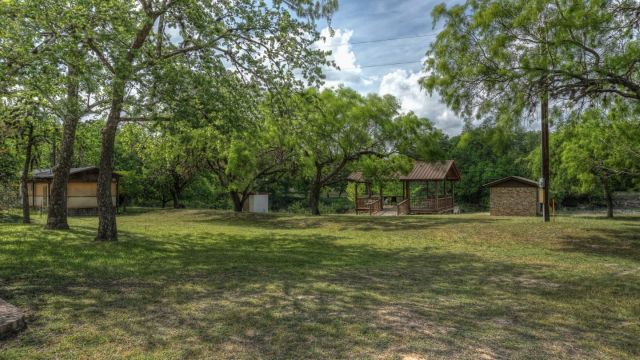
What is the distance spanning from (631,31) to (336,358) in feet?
34.7

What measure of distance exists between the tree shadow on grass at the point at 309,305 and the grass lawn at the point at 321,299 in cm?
2

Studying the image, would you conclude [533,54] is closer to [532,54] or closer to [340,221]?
[532,54]

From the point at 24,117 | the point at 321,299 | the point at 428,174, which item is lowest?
the point at 321,299

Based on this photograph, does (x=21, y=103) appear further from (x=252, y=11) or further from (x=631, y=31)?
(x=631, y=31)

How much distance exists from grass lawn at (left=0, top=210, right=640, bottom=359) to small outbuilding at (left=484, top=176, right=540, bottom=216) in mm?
11876

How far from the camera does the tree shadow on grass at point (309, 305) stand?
4.14m

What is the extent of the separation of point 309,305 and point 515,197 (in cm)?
2181

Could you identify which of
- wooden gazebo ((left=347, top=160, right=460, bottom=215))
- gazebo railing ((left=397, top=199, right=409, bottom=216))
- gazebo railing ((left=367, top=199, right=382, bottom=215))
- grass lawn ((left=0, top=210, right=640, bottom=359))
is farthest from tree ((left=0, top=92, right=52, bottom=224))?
gazebo railing ((left=397, top=199, right=409, bottom=216))

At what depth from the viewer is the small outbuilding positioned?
23612mm

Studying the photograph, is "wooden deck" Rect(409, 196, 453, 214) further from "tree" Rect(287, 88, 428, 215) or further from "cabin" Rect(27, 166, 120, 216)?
"cabin" Rect(27, 166, 120, 216)

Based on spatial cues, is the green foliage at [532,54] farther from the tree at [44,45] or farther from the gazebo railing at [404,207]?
the gazebo railing at [404,207]

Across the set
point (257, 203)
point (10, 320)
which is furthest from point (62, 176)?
point (257, 203)

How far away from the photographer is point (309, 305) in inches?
218

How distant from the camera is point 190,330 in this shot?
4.48m
